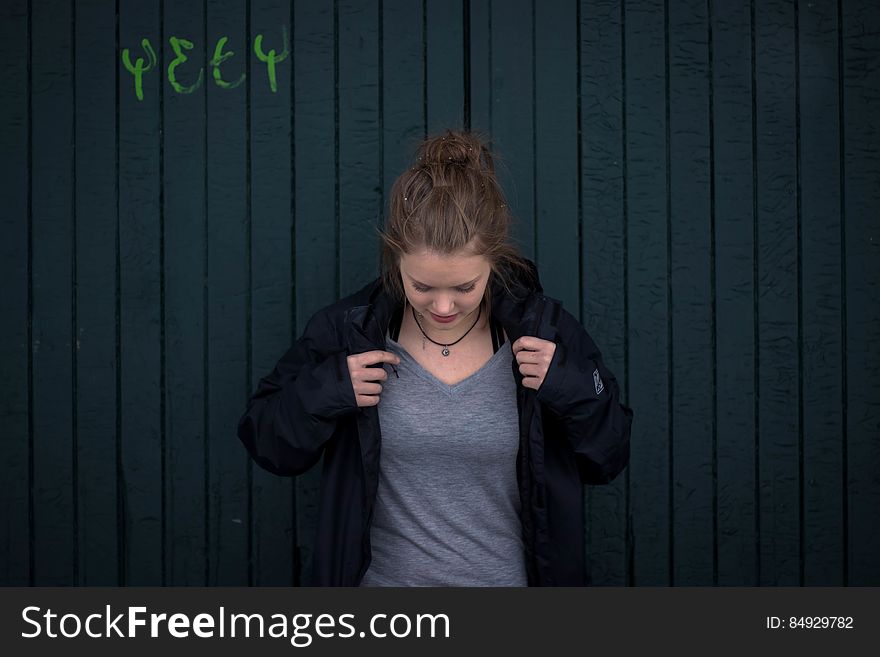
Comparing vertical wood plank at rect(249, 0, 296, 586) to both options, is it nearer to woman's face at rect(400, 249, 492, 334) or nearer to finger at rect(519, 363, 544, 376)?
woman's face at rect(400, 249, 492, 334)

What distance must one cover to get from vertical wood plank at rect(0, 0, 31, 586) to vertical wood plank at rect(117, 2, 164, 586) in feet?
1.01

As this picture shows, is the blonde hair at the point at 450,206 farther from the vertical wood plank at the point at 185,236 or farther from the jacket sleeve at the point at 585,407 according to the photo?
the vertical wood plank at the point at 185,236

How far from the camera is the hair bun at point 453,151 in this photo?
2.07m

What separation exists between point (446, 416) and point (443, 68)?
1330mm

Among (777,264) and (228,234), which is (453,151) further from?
(777,264)

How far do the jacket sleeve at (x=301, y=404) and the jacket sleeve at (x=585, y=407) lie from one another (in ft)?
1.55

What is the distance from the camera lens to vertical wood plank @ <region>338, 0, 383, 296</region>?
9.46 feet

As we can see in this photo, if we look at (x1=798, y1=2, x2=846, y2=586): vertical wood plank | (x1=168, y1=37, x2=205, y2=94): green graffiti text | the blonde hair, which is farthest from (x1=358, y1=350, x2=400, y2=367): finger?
(x1=798, y1=2, x2=846, y2=586): vertical wood plank

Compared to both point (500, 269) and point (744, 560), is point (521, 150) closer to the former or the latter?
point (500, 269)

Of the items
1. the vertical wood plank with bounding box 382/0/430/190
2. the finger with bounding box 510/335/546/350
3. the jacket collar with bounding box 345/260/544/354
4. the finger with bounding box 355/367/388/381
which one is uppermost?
the vertical wood plank with bounding box 382/0/430/190

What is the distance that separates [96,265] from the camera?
2.89m

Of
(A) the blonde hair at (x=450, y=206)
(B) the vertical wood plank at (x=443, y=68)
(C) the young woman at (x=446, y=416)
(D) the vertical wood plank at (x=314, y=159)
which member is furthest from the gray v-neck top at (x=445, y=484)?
(B) the vertical wood plank at (x=443, y=68)

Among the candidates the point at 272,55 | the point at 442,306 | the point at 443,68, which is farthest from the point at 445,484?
the point at 272,55

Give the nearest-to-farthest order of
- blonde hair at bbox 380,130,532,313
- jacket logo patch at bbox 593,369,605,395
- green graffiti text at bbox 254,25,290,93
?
1. blonde hair at bbox 380,130,532,313
2. jacket logo patch at bbox 593,369,605,395
3. green graffiti text at bbox 254,25,290,93
